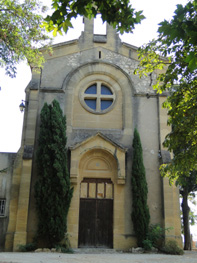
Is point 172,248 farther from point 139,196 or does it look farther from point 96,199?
point 96,199

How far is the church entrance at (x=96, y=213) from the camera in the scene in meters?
16.5

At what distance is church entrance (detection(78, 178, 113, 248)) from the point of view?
16.5 meters

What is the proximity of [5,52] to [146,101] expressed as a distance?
9.21m

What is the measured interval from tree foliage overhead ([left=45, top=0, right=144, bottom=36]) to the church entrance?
11091mm

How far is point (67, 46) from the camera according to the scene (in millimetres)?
19609

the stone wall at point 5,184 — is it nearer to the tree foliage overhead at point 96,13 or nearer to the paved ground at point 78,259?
the paved ground at point 78,259

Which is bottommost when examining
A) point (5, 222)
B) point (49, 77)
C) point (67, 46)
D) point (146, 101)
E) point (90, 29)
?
point (5, 222)

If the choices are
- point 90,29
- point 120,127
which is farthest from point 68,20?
point 90,29

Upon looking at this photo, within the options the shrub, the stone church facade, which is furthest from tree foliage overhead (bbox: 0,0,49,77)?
the shrub

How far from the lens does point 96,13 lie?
7.07 metres

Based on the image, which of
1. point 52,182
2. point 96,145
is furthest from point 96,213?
point 96,145

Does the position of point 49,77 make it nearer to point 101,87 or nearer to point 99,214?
point 101,87

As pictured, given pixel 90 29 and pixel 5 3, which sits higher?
pixel 90 29

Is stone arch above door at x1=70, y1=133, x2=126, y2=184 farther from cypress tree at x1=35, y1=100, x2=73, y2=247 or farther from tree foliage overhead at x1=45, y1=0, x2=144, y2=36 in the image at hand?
tree foliage overhead at x1=45, y1=0, x2=144, y2=36
